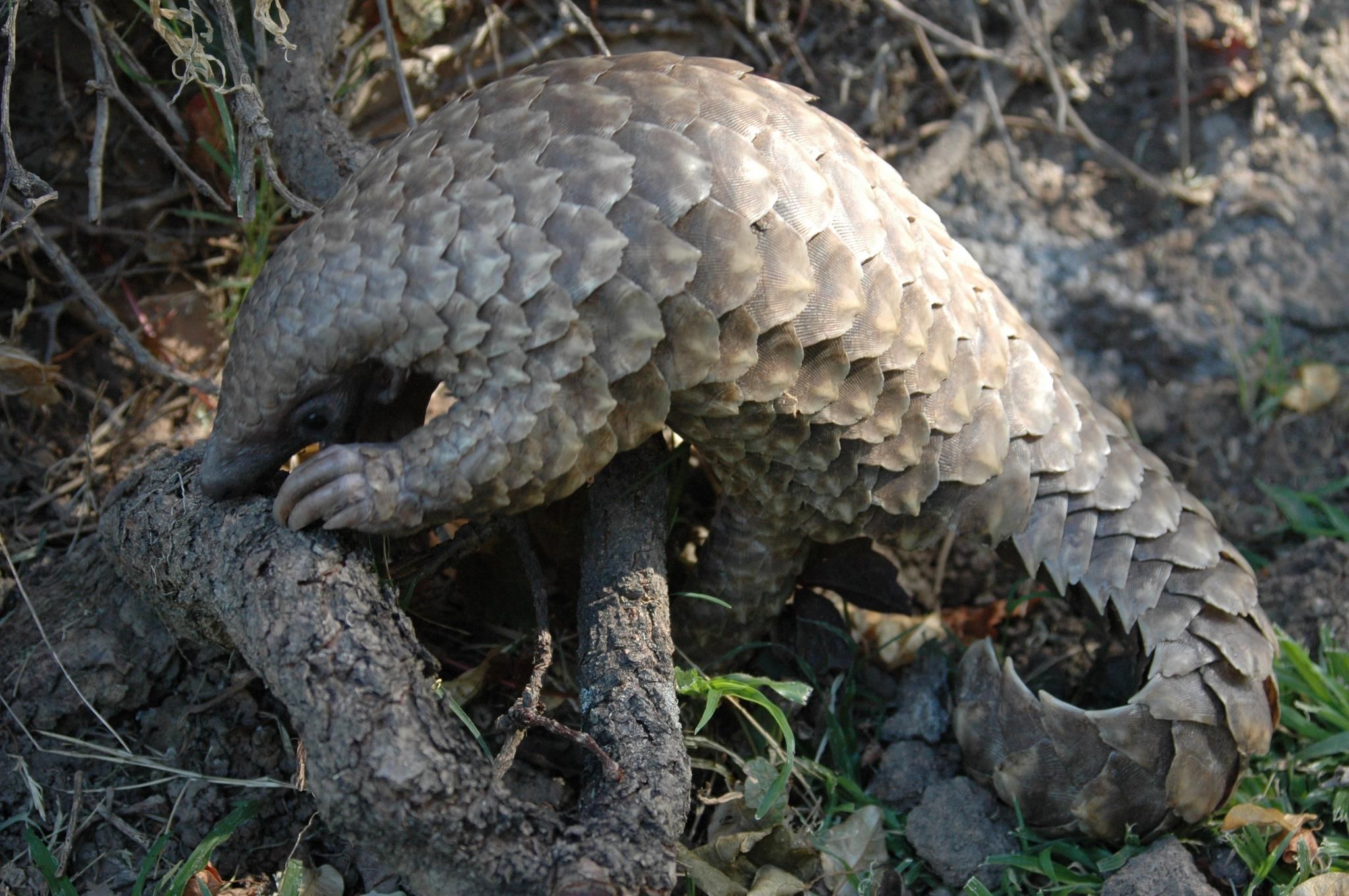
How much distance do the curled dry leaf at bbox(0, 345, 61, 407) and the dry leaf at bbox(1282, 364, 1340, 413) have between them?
3.69 meters

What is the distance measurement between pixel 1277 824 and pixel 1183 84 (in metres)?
2.55

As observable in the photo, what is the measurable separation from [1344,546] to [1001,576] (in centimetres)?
93

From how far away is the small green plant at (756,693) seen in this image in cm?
224

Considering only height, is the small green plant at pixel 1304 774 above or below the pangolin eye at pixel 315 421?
below

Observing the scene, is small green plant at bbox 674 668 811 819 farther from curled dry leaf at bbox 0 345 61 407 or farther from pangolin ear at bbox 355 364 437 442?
curled dry leaf at bbox 0 345 61 407

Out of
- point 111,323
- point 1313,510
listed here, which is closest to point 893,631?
point 1313,510

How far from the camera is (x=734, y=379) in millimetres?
2105

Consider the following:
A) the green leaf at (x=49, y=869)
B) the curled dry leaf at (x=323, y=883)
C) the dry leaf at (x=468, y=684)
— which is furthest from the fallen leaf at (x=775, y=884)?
the green leaf at (x=49, y=869)

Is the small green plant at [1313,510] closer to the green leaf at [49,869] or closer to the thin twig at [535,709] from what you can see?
the thin twig at [535,709]

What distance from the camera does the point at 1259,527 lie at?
3.31m

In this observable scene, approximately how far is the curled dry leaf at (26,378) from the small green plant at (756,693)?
5.96 feet

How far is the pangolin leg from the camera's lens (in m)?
2.60

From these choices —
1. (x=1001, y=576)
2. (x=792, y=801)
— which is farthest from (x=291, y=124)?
(x=1001, y=576)

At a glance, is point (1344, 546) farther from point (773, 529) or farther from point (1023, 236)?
point (773, 529)
